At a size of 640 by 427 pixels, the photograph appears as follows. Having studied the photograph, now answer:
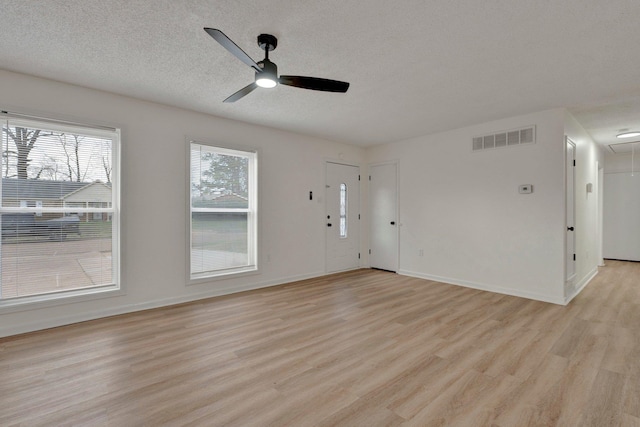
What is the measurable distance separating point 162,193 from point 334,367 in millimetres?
3111

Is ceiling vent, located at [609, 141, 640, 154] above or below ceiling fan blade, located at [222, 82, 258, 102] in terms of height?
above

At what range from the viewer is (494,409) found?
1.89m

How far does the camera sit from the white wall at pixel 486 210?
4.06 meters

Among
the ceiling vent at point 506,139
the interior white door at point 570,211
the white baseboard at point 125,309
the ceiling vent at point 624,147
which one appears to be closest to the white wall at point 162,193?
the white baseboard at point 125,309

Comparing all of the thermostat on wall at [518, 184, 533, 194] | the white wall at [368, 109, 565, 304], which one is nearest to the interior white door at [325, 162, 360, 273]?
the white wall at [368, 109, 565, 304]

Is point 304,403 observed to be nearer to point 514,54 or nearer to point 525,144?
point 514,54

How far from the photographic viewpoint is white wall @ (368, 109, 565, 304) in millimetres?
4062

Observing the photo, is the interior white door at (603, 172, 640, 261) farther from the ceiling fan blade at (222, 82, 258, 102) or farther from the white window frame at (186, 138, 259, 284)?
the ceiling fan blade at (222, 82, 258, 102)

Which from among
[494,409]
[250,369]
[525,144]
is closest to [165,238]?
[250,369]

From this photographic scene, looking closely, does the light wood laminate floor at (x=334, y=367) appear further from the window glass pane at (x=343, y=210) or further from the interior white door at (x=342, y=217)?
the window glass pane at (x=343, y=210)

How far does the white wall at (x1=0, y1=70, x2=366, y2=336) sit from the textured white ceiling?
27cm

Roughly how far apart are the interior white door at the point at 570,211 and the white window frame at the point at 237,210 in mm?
4547

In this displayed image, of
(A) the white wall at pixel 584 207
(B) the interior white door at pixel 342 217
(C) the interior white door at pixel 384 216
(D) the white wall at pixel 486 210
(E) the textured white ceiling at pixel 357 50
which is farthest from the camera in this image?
(C) the interior white door at pixel 384 216

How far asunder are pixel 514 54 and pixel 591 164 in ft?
14.3
